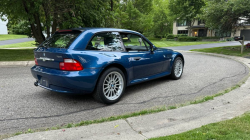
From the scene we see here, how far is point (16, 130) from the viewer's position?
2992 millimetres

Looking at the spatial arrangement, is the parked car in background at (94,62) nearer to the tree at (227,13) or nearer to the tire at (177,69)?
the tire at (177,69)

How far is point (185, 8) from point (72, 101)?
43.7 m

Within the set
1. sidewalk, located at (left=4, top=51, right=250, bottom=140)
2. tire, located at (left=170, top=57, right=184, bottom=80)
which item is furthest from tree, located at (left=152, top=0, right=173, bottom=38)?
sidewalk, located at (left=4, top=51, right=250, bottom=140)

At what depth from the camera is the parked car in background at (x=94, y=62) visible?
3666 mm

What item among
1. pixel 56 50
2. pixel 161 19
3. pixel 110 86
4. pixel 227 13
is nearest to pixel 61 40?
pixel 56 50

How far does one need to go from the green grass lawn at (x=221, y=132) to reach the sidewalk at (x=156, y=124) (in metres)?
0.19

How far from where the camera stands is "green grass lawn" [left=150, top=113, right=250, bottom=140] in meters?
2.55

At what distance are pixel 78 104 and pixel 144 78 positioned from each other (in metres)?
1.79

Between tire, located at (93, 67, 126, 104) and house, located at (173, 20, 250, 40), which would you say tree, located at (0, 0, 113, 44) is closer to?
tire, located at (93, 67, 126, 104)

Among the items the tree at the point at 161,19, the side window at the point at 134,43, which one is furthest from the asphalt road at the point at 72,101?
the tree at the point at 161,19

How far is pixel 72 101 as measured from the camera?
4262 millimetres

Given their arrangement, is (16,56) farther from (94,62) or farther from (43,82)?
(94,62)

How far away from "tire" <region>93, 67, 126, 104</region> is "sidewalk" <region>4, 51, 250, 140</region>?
0.91 m

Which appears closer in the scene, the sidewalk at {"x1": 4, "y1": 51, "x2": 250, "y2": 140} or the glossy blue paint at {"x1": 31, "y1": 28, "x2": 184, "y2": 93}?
the sidewalk at {"x1": 4, "y1": 51, "x2": 250, "y2": 140}
